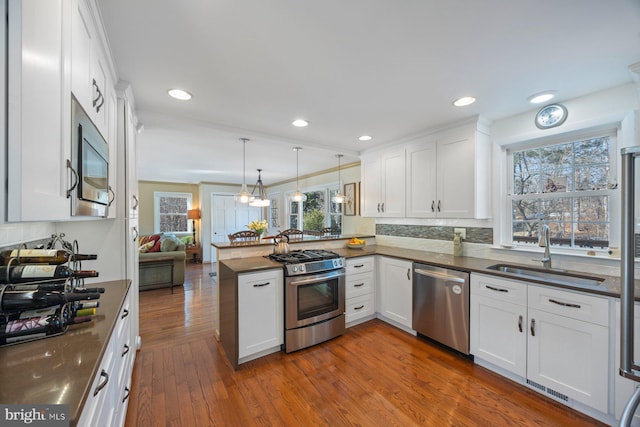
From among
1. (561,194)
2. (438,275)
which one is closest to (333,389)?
(438,275)

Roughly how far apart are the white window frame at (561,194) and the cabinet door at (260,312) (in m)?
2.39

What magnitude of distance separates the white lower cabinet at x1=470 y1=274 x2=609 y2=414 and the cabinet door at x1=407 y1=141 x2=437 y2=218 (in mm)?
1034

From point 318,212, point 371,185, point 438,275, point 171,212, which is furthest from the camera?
point 171,212

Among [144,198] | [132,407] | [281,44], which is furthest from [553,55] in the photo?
[144,198]

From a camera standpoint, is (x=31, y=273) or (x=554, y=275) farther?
(x=554, y=275)

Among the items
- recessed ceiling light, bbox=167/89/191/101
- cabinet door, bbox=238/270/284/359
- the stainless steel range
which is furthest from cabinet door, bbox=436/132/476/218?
recessed ceiling light, bbox=167/89/191/101

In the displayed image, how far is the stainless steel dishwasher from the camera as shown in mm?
2416

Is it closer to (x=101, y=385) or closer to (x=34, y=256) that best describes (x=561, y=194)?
(x=101, y=385)

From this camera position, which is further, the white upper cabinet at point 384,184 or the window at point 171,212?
the window at point 171,212

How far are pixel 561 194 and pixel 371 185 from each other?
2.09m

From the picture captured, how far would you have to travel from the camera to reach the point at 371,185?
152 inches

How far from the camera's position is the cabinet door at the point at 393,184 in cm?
340

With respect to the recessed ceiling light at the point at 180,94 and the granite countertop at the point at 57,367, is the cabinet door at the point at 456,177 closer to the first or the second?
the recessed ceiling light at the point at 180,94

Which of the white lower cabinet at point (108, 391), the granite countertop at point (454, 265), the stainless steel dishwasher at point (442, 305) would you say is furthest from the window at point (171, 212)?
the stainless steel dishwasher at point (442, 305)
